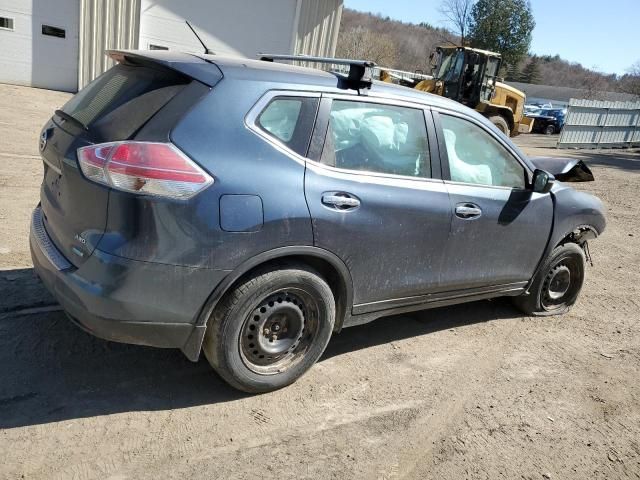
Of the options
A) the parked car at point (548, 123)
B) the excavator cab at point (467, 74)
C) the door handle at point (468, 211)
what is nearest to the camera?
the door handle at point (468, 211)

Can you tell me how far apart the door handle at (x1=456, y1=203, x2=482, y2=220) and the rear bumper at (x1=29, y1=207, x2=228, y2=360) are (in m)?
1.74

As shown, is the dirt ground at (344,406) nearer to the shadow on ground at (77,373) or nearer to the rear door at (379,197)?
the shadow on ground at (77,373)

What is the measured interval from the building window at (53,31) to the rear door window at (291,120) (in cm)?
1496

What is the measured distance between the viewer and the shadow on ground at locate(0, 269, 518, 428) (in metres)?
2.96

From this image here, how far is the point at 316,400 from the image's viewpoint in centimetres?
333

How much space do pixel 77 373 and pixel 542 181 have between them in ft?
11.4

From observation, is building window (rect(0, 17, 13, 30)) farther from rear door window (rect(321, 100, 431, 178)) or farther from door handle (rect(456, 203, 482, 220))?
door handle (rect(456, 203, 482, 220))

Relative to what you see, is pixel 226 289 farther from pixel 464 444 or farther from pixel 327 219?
pixel 464 444

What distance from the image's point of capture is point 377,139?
3.52 meters

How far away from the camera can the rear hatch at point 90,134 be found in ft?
9.03

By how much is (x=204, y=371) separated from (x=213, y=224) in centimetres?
115

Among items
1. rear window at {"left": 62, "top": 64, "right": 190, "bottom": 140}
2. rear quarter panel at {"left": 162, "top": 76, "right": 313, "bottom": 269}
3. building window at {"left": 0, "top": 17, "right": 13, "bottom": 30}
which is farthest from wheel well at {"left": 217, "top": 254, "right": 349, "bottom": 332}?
building window at {"left": 0, "top": 17, "right": 13, "bottom": 30}

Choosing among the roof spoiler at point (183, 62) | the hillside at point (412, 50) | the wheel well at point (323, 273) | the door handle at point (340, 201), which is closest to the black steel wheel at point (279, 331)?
the wheel well at point (323, 273)

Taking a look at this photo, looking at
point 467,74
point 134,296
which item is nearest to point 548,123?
point 467,74
